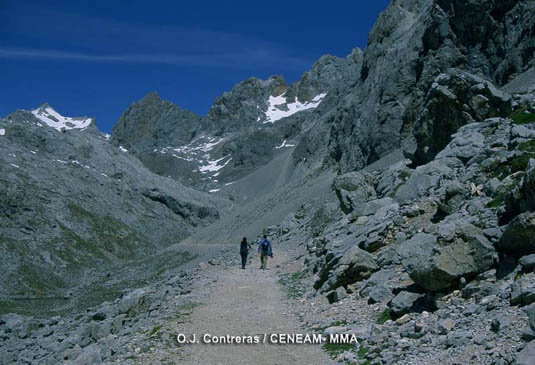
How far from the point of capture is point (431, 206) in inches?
725

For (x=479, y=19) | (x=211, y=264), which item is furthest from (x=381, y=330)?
(x=479, y=19)

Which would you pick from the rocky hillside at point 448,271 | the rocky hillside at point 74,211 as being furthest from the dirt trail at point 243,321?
the rocky hillside at point 74,211

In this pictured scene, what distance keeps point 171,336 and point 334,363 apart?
17.7ft

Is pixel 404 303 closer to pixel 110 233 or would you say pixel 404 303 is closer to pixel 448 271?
pixel 448 271

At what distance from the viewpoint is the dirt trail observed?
40.1ft

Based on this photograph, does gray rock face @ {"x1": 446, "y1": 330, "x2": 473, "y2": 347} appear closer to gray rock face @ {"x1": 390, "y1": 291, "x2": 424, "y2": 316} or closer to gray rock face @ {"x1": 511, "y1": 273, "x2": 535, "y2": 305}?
gray rock face @ {"x1": 511, "y1": 273, "x2": 535, "y2": 305}

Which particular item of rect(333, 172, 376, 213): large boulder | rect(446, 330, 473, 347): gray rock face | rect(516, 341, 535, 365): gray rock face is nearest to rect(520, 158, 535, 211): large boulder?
rect(446, 330, 473, 347): gray rock face

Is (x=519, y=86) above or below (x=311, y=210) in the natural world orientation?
above

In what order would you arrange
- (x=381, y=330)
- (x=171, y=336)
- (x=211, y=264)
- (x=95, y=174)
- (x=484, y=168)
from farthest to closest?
Result: (x=95, y=174) < (x=211, y=264) < (x=484, y=168) < (x=171, y=336) < (x=381, y=330)

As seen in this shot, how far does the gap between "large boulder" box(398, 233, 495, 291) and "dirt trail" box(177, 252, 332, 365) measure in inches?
126

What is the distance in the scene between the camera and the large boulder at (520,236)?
432 inches

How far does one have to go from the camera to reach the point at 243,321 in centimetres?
1606

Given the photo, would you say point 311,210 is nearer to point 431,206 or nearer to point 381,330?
point 431,206

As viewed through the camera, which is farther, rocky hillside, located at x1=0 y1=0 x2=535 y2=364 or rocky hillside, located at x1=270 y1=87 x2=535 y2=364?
rocky hillside, located at x1=0 y1=0 x2=535 y2=364
